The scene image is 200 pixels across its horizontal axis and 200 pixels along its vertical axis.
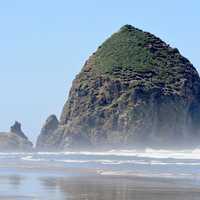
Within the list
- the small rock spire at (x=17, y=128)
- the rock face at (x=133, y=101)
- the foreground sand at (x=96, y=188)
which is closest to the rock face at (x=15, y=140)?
the small rock spire at (x=17, y=128)

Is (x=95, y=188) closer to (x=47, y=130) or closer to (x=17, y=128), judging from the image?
(x=47, y=130)

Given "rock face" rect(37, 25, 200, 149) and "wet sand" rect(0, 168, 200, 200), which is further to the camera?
"rock face" rect(37, 25, 200, 149)

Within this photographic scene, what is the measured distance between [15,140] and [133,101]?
24.3m

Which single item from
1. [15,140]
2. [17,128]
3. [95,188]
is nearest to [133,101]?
[15,140]

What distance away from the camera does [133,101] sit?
103m

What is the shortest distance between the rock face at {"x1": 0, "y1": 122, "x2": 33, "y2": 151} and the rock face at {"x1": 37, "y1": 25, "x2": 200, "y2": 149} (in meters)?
7.82

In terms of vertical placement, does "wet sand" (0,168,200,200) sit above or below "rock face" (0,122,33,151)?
below

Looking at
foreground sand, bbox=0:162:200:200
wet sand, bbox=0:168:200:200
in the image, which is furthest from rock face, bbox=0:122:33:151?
wet sand, bbox=0:168:200:200

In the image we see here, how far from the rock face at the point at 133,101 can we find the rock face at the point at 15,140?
7.82 m

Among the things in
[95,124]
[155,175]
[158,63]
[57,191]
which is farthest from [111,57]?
[57,191]

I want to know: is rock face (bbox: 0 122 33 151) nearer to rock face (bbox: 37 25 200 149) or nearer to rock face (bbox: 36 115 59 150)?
rock face (bbox: 36 115 59 150)

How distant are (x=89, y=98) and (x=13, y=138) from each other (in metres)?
18.1

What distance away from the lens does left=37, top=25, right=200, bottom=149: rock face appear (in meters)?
101

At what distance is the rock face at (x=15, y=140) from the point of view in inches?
4498
